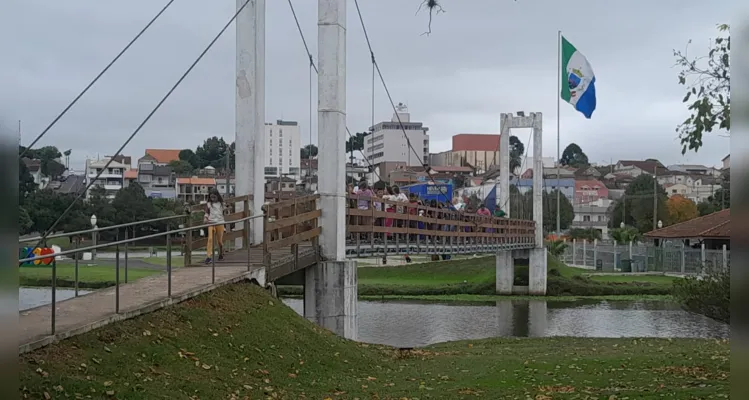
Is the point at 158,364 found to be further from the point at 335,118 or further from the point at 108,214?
the point at 108,214

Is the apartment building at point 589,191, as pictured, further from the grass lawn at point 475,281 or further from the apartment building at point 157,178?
the grass lawn at point 475,281

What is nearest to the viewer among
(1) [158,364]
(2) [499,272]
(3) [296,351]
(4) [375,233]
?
(1) [158,364]

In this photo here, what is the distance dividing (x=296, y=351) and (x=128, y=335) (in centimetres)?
296

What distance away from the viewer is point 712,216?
153ft

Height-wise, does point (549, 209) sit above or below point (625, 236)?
above

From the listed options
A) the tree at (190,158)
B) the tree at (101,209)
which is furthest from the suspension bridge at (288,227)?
the tree at (190,158)

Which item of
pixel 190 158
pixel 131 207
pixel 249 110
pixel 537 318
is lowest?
pixel 537 318

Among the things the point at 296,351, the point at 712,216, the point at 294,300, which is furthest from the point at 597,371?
the point at 712,216

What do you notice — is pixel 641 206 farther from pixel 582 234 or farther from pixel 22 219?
pixel 22 219

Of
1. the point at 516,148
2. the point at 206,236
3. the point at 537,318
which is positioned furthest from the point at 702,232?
the point at 516,148

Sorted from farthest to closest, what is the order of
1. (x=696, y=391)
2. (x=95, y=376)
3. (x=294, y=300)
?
(x=294, y=300) < (x=696, y=391) < (x=95, y=376)

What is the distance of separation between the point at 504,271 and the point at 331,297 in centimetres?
3075

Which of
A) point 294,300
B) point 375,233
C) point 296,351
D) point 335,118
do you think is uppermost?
point 335,118

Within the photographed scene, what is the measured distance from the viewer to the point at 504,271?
45.0m
